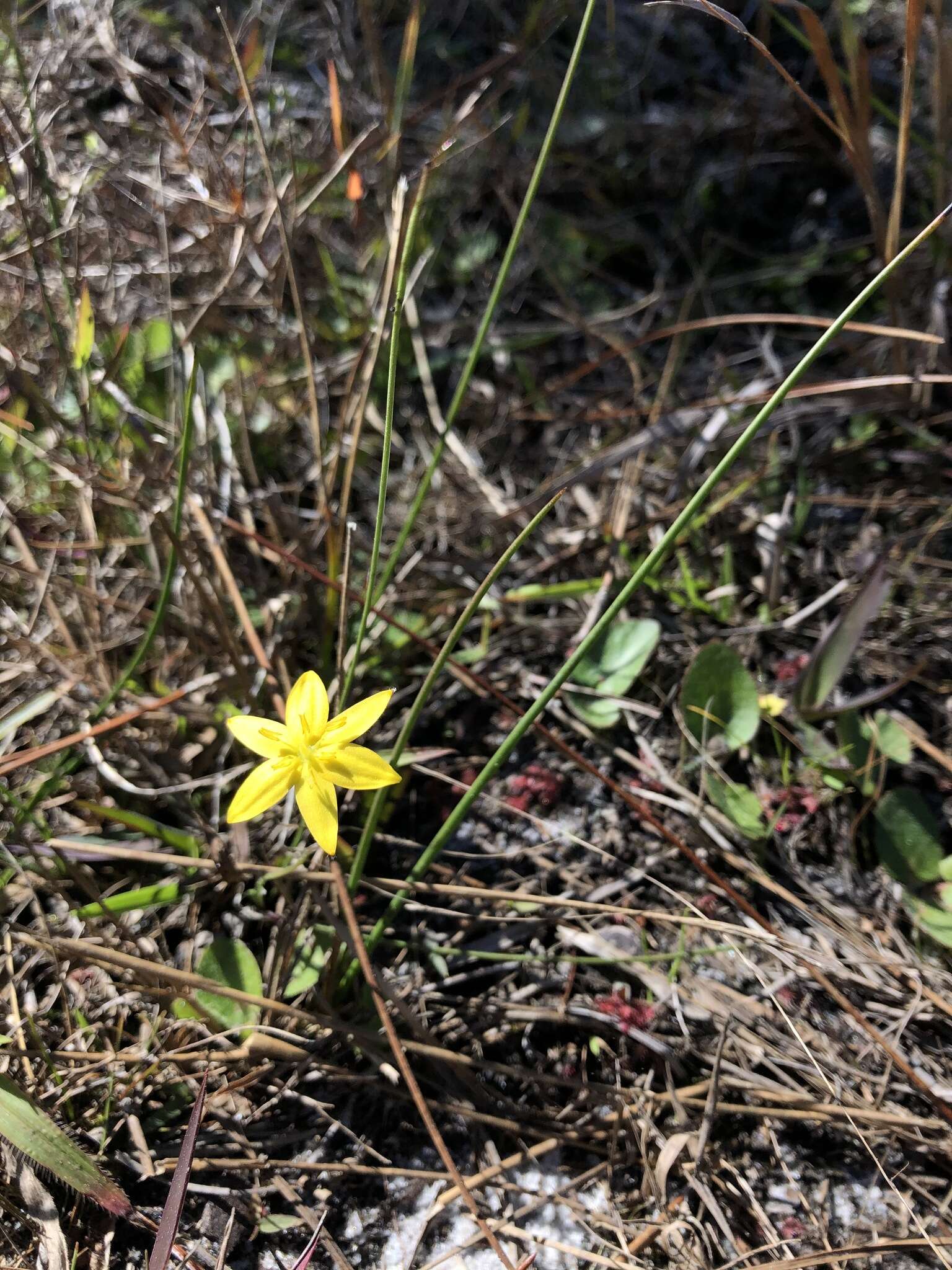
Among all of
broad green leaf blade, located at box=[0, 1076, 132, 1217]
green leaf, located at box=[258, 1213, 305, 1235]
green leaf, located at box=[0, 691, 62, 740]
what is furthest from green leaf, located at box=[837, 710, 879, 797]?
green leaf, located at box=[0, 691, 62, 740]

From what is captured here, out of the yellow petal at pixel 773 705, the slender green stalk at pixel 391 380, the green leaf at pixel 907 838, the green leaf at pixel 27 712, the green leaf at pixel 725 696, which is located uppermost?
the slender green stalk at pixel 391 380

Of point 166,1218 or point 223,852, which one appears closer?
point 166,1218

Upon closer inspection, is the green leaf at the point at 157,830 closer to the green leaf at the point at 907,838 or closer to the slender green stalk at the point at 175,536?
the slender green stalk at the point at 175,536

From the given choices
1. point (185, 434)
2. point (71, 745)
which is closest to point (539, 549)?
point (185, 434)

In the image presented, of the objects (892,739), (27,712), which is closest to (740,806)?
(892,739)

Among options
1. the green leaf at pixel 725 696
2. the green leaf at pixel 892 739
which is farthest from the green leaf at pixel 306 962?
the green leaf at pixel 892 739

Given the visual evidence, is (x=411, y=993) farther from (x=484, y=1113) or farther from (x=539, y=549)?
(x=539, y=549)

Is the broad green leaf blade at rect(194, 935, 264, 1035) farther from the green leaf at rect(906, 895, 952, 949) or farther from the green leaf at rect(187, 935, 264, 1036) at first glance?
the green leaf at rect(906, 895, 952, 949)
